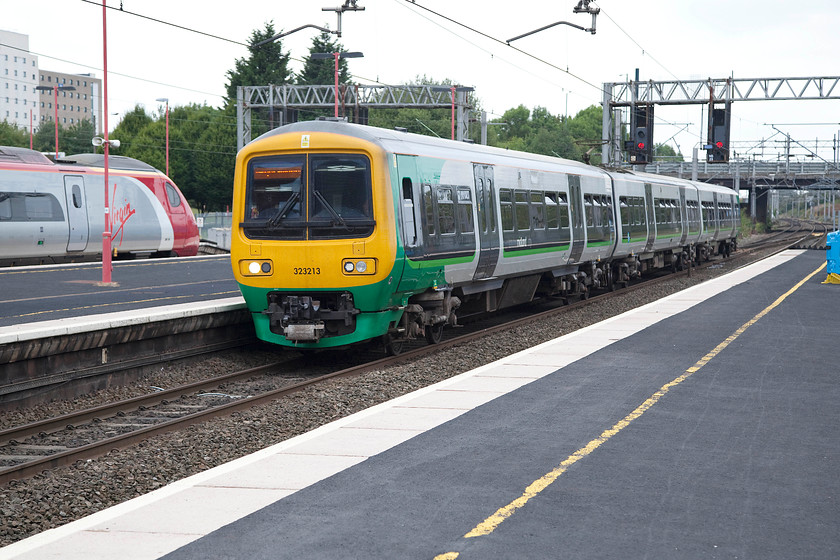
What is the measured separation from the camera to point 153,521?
6.30 metres

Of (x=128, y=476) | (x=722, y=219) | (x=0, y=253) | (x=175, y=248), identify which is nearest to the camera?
(x=128, y=476)

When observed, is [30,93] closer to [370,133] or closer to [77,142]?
[77,142]

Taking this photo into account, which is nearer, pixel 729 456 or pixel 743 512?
pixel 743 512

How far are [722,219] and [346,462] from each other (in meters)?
40.5

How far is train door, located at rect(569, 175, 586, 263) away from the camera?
2330 cm

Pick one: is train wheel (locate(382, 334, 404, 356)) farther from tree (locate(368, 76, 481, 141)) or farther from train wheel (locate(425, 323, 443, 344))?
tree (locate(368, 76, 481, 141))

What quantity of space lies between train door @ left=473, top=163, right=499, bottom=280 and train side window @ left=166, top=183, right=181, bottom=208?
1710 centimetres

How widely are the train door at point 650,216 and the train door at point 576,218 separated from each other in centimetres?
779

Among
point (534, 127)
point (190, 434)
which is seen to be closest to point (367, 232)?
point (190, 434)

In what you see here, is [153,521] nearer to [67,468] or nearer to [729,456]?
[67,468]

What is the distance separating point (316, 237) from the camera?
544 inches

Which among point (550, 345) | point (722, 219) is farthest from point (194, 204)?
point (550, 345)

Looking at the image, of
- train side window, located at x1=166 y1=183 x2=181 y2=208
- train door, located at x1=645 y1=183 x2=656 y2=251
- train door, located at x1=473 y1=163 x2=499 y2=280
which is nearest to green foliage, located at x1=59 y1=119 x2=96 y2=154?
train side window, located at x1=166 y1=183 x2=181 y2=208

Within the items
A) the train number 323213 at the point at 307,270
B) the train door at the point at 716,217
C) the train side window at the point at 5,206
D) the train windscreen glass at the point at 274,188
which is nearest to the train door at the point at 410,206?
the train number 323213 at the point at 307,270
